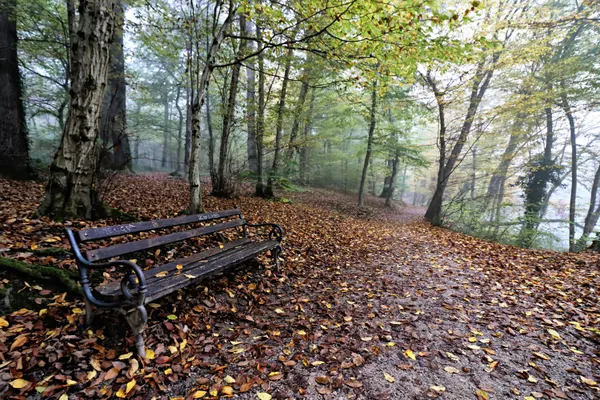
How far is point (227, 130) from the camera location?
771 centimetres

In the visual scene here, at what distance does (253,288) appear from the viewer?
11.6ft

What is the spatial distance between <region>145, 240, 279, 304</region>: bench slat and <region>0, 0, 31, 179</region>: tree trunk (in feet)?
20.9

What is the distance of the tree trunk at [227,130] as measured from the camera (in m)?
7.41

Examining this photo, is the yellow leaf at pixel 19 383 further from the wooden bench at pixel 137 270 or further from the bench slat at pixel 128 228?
the bench slat at pixel 128 228

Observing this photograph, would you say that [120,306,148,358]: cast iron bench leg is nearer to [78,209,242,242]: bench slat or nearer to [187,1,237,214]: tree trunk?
[78,209,242,242]: bench slat

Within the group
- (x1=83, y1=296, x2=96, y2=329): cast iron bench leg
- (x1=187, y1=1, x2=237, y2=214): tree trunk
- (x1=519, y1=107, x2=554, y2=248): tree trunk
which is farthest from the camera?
(x1=519, y1=107, x2=554, y2=248): tree trunk

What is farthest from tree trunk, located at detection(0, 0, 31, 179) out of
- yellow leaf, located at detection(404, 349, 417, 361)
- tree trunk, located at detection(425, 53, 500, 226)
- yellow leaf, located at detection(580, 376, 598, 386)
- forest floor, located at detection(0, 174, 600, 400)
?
tree trunk, located at detection(425, 53, 500, 226)

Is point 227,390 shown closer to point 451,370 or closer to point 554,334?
point 451,370

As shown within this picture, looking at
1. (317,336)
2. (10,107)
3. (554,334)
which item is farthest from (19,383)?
(10,107)

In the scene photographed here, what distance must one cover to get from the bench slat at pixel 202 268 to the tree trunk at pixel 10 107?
6382mm

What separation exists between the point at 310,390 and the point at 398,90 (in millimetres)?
11311

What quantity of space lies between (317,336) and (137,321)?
5.62 feet

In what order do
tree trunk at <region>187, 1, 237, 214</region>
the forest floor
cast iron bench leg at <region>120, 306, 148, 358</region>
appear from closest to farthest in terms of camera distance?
the forest floor → cast iron bench leg at <region>120, 306, 148, 358</region> → tree trunk at <region>187, 1, 237, 214</region>

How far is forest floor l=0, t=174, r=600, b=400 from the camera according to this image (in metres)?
1.90
